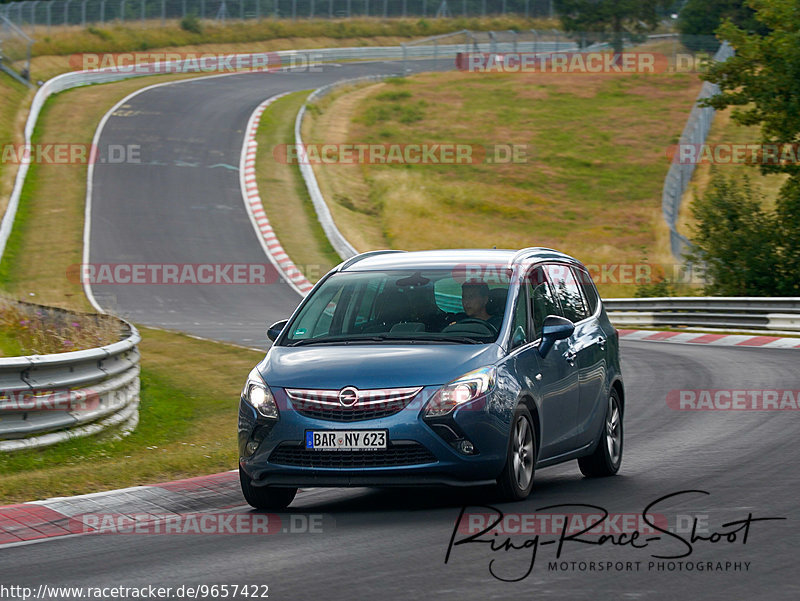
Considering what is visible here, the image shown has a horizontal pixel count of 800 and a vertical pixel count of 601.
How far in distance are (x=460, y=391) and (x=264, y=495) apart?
159 centimetres

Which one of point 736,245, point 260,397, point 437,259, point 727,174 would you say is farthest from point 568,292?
point 727,174

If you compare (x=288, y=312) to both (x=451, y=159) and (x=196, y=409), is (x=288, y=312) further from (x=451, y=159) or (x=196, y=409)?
(x=451, y=159)

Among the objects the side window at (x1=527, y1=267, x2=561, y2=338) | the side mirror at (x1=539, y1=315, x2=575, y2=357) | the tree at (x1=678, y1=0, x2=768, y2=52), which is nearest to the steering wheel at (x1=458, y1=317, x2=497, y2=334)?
the side mirror at (x1=539, y1=315, x2=575, y2=357)

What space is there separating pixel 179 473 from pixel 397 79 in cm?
6272

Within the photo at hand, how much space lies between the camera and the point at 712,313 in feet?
95.6

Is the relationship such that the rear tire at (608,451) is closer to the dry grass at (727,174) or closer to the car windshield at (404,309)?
the car windshield at (404,309)

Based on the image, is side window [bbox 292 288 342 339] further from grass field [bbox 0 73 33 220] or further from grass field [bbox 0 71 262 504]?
grass field [bbox 0 73 33 220]

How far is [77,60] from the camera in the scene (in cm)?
6309

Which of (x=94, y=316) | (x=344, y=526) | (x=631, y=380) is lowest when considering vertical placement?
(x=631, y=380)

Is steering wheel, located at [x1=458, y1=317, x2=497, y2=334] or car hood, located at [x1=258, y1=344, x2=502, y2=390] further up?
steering wheel, located at [x1=458, y1=317, x2=497, y2=334]

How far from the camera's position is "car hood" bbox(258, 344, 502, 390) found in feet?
26.4

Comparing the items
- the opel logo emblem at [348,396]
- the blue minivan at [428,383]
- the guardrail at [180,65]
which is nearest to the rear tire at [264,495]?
the blue minivan at [428,383]

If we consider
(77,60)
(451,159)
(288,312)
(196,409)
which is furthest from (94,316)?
(77,60)

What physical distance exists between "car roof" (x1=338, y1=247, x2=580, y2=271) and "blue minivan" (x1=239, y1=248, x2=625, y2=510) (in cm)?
2
